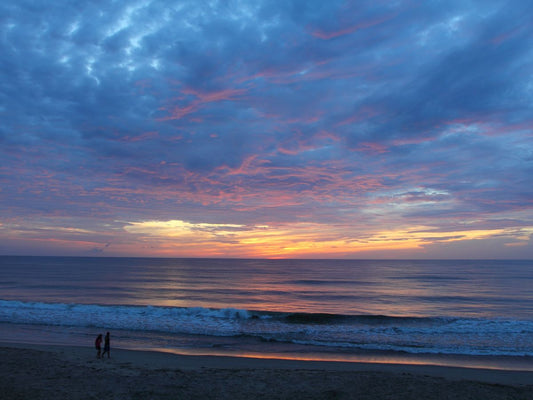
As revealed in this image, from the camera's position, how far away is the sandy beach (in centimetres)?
1308

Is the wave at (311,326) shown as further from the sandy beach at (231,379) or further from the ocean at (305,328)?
the sandy beach at (231,379)

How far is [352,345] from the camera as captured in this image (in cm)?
2186

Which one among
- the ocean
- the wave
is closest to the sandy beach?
the ocean

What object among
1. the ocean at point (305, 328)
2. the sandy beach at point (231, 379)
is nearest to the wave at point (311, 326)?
the ocean at point (305, 328)

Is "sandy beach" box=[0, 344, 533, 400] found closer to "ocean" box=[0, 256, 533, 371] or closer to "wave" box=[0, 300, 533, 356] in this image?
"ocean" box=[0, 256, 533, 371]

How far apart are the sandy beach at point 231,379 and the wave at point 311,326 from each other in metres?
4.98

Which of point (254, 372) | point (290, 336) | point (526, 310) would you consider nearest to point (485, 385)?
point (254, 372)

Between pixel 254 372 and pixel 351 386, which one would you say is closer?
pixel 351 386

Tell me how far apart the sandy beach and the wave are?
4980 millimetres

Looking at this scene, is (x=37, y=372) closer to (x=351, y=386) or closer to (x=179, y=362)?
(x=179, y=362)

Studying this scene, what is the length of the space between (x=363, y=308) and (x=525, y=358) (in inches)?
708

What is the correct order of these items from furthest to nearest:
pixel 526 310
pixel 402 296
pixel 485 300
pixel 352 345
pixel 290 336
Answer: pixel 402 296 < pixel 485 300 < pixel 526 310 < pixel 290 336 < pixel 352 345

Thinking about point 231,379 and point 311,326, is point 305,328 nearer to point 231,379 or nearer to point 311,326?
point 311,326

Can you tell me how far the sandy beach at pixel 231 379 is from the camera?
13078mm
